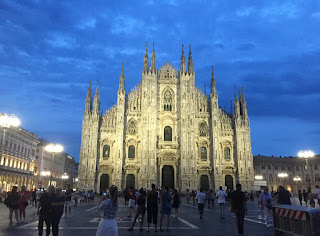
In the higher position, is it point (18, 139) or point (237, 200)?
point (18, 139)

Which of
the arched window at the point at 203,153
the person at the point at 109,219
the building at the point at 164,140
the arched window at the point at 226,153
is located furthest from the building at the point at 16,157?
the person at the point at 109,219

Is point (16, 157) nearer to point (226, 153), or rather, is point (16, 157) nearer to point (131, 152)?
point (131, 152)

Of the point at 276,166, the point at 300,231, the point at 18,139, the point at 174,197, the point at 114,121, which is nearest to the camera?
the point at 300,231

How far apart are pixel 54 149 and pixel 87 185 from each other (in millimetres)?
18385

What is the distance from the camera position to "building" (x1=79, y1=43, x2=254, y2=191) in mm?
40719

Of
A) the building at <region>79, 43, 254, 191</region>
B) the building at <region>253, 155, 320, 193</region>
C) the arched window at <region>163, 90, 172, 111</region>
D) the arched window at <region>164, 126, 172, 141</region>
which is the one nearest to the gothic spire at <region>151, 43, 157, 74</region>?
the building at <region>79, 43, 254, 191</region>

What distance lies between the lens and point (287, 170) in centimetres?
6681

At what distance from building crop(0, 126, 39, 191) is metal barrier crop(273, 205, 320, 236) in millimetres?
39678

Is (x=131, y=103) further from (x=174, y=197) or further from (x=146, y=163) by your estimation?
(x=174, y=197)

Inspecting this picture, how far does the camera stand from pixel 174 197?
1562 centimetres

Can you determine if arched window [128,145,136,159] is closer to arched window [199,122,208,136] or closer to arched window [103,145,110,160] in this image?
arched window [103,145,110,160]

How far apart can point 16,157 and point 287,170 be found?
195 ft

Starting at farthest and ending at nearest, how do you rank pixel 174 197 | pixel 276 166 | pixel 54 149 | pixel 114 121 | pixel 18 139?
pixel 276 166, pixel 18 139, pixel 114 121, pixel 54 149, pixel 174 197

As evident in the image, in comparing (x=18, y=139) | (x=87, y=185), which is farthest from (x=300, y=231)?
(x=18, y=139)
